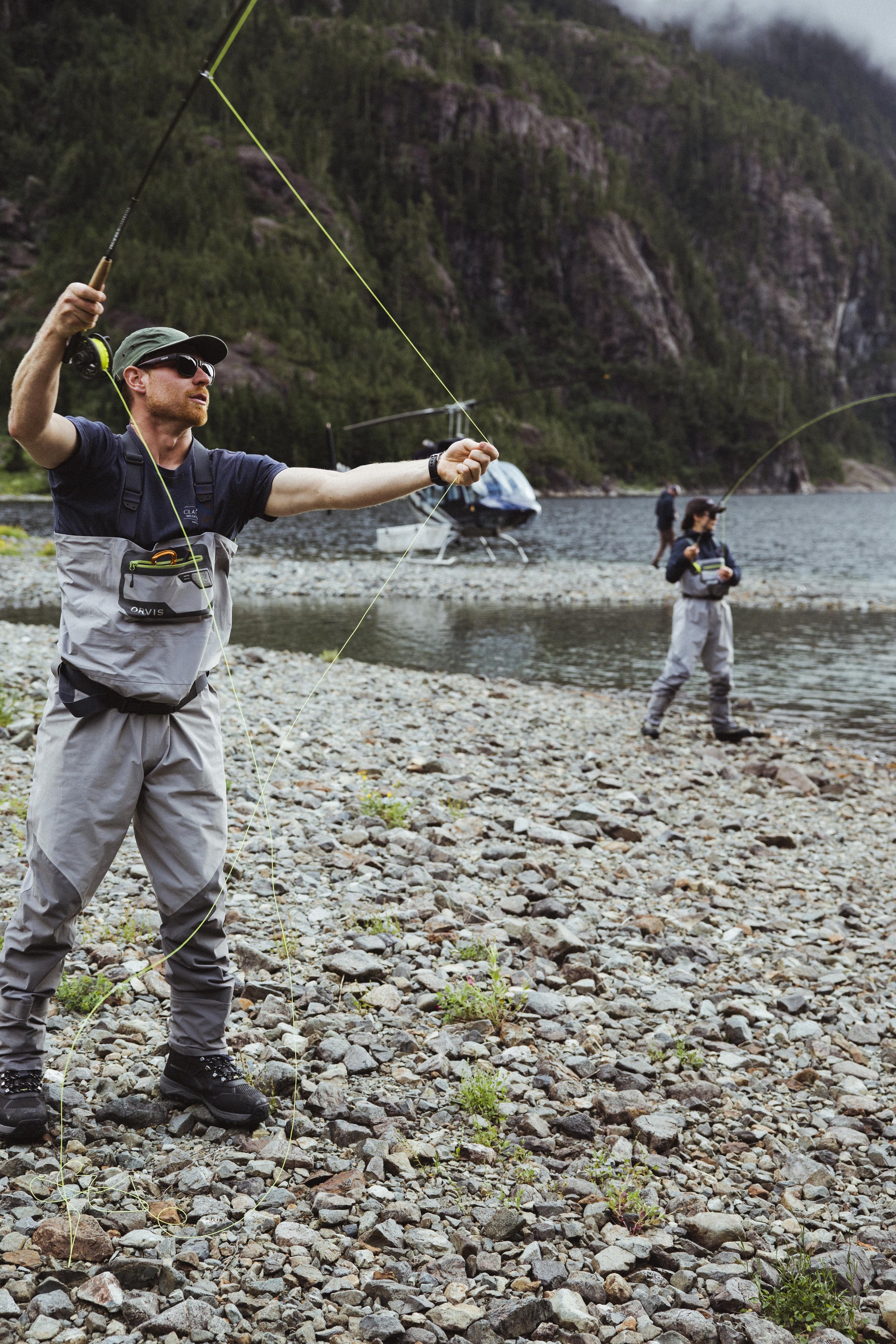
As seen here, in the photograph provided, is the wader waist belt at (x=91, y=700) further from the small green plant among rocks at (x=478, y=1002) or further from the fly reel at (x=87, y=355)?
the small green plant among rocks at (x=478, y=1002)

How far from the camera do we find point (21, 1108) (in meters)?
3.66

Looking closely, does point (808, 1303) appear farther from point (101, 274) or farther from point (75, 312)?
point (101, 274)

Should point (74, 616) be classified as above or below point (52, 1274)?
above

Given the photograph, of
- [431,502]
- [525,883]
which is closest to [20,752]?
[525,883]

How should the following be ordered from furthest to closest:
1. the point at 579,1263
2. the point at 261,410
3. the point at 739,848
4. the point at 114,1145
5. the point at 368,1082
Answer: the point at 261,410 < the point at 739,848 < the point at 368,1082 < the point at 114,1145 < the point at 579,1263

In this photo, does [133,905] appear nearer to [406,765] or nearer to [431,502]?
Result: [406,765]

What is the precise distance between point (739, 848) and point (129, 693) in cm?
582

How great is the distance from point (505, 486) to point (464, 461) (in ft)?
106

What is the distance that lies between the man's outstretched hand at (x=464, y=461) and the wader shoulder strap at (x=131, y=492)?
1061 mm

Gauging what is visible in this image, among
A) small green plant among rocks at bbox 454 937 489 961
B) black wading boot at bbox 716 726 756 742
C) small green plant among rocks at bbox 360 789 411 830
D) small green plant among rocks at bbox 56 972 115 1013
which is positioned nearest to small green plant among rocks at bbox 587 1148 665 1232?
small green plant among rocks at bbox 454 937 489 961

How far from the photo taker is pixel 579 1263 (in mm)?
3385

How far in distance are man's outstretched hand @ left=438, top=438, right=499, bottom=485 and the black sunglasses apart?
88 centimetres

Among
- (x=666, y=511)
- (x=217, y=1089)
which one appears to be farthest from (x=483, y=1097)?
(x=666, y=511)

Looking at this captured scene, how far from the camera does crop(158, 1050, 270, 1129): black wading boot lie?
3.91 metres
